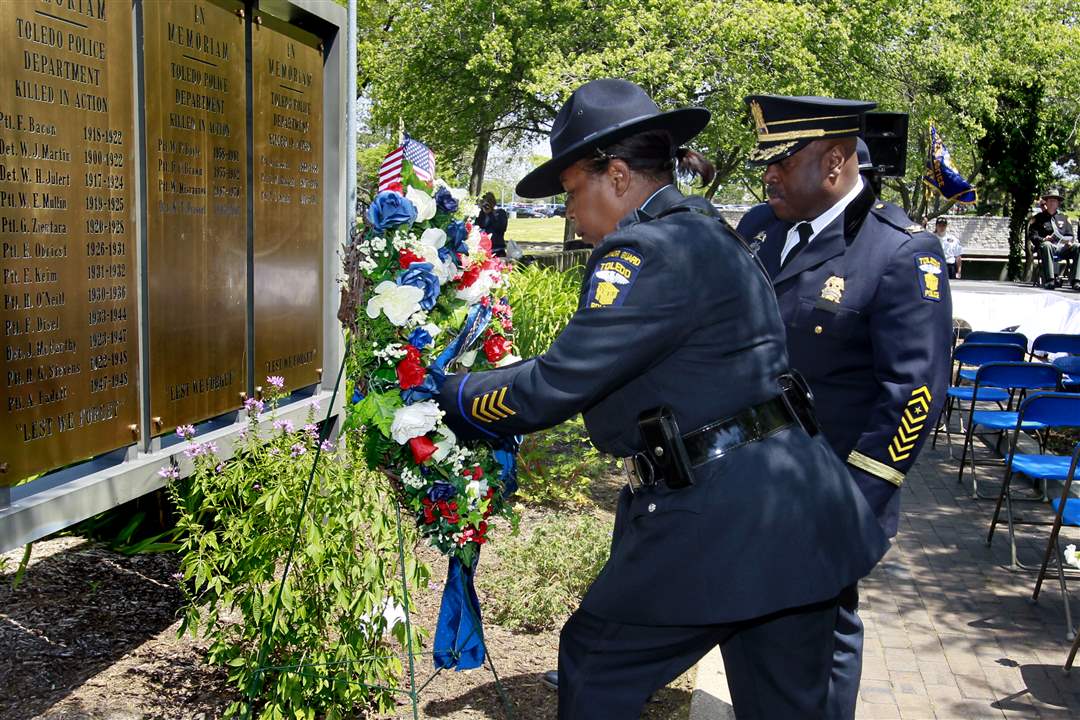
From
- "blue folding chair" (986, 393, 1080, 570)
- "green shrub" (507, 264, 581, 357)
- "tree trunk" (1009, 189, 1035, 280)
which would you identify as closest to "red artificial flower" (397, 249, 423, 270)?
"green shrub" (507, 264, 581, 357)

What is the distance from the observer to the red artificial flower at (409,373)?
3.09 metres

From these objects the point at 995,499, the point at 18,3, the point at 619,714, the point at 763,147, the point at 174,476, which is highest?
the point at 18,3

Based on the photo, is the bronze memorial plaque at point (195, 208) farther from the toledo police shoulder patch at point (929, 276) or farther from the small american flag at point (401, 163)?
the toledo police shoulder patch at point (929, 276)

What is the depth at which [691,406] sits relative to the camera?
110 inches

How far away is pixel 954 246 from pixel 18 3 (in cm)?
3000

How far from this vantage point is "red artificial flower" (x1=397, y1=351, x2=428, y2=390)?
3.09 m

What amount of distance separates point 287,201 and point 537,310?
270 centimetres

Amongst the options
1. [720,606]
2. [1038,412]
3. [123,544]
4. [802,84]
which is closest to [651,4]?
[802,84]

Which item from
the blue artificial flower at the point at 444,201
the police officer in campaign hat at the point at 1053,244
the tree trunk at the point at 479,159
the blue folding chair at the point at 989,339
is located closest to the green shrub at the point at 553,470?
the blue artificial flower at the point at 444,201

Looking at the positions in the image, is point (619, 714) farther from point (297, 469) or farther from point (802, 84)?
point (802, 84)

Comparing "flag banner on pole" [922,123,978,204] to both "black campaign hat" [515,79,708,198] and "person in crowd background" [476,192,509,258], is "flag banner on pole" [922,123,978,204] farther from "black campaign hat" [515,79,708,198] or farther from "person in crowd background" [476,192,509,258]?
"black campaign hat" [515,79,708,198]

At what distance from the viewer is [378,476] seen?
11.8 feet

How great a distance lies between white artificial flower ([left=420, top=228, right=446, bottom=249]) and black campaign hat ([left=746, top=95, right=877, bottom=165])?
4.23 feet

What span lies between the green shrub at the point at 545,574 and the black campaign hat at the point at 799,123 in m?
2.18
